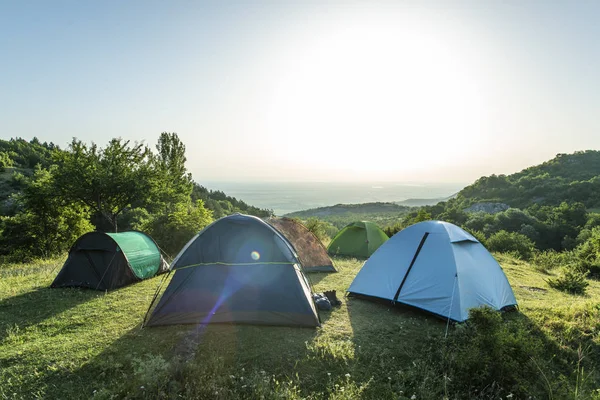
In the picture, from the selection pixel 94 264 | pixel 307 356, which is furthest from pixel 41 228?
pixel 307 356

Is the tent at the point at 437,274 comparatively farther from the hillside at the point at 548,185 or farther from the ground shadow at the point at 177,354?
the hillside at the point at 548,185

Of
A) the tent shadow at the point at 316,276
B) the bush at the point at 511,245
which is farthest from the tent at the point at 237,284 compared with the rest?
the bush at the point at 511,245

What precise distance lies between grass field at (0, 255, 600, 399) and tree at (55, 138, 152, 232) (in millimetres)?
10290

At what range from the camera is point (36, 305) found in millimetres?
7043

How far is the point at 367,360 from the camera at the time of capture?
4664 millimetres

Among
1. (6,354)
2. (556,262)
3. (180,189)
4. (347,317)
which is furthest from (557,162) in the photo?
(6,354)

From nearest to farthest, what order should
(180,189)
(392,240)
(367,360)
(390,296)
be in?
1. (367,360)
2. (390,296)
3. (392,240)
4. (180,189)

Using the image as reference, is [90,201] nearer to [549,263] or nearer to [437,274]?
[437,274]

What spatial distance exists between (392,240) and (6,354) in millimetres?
7135

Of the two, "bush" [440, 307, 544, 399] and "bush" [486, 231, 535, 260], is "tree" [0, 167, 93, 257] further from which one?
"bush" [486, 231, 535, 260]

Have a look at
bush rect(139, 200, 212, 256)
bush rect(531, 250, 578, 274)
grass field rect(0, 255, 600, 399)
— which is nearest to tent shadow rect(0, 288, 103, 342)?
grass field rect(0, 255, 600, 399)

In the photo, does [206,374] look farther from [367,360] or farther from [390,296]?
[390,296]

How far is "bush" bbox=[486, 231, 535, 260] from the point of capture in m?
17.6

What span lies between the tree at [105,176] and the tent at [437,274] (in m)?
13.7
